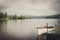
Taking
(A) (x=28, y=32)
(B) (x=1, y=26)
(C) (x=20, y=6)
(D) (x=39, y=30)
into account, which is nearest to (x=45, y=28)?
(D) (x=39, y=30)

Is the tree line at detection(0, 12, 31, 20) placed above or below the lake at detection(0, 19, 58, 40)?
above

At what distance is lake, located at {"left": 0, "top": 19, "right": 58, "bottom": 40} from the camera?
1372 millimetres

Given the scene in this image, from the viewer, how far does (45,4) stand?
1438 mm

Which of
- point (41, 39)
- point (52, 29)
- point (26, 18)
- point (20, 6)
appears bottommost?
point (41, 39)

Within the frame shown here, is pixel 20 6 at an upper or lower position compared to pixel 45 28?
upper

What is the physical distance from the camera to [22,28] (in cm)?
139

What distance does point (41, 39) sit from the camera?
1.42 metres

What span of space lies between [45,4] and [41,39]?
0.38 meters

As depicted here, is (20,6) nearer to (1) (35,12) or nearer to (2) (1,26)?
(1) (35,12)

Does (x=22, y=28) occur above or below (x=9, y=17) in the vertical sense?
below

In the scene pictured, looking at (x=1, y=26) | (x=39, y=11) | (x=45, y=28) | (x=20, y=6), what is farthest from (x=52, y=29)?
(x=1, y=26)

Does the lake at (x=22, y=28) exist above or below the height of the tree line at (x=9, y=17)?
below

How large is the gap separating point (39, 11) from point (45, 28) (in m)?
0.19

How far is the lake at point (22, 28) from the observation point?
137 centimetres
